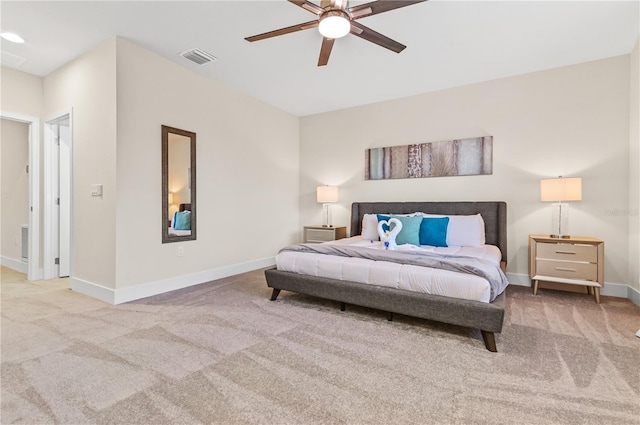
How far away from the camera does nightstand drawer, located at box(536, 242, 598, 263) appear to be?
127 inches

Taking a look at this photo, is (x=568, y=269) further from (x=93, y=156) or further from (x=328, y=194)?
(x=93, y=156)

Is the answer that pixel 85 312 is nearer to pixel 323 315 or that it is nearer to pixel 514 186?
pixel 323 315

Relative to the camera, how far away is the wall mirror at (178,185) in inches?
143

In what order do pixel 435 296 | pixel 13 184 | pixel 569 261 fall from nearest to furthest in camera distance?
pixel 435 296 → pixel 569 261 → pixel 13 184

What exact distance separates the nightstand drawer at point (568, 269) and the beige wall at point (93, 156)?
4.75 meters

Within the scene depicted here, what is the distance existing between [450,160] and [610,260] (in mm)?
2189

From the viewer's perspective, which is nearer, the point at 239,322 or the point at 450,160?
the point at 239,322

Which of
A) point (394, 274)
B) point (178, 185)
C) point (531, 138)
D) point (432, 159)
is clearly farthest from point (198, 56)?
point (531, 138)

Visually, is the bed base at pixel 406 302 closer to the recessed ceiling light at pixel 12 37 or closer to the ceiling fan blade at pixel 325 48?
the ceiling fan blade at pixel 325 48

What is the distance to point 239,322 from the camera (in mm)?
2676

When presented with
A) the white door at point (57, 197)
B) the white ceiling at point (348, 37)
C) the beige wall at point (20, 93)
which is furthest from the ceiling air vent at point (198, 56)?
the beige wall at point (20, 93)

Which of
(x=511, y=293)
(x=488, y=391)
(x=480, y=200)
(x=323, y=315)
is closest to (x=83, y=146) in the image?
(x=323, y=315)

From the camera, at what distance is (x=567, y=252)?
335cm

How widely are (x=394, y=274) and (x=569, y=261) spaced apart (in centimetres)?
227
